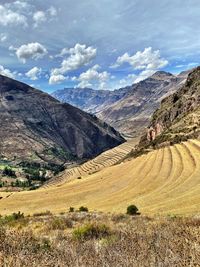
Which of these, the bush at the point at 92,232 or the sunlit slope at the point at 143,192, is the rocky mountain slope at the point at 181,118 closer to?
the sunlit slope at the point at 143,192

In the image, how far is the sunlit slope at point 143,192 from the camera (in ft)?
135

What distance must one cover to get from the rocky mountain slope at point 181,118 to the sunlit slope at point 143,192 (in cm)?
3494

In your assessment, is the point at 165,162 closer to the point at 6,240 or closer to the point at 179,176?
the point at 179,176

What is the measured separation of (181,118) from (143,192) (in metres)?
96.5

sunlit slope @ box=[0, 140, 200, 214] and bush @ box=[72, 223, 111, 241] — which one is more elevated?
bush @ box=[72, 223, 111, 241]

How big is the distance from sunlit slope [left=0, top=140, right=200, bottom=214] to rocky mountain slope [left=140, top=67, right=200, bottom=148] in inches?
1376

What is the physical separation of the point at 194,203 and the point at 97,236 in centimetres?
2470

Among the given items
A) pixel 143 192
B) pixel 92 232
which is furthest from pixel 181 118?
pixel 92 232

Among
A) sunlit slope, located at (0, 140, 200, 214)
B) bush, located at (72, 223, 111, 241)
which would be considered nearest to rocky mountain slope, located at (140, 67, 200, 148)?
sunlit slope, located at (0, 140, 200, 214)

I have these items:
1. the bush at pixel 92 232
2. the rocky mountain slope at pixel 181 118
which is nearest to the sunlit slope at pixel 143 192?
the bush at pixel 92 232

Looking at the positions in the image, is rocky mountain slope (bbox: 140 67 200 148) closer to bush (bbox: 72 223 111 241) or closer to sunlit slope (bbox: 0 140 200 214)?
sunlit slope (bbox: 0 140 200 214)

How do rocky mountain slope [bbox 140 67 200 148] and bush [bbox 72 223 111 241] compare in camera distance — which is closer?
bush [bbox 72 223 111 241]

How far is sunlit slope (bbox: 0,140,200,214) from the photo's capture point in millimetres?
41250

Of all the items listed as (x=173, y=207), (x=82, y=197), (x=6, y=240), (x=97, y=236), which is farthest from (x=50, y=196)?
(x=6, y=240)
